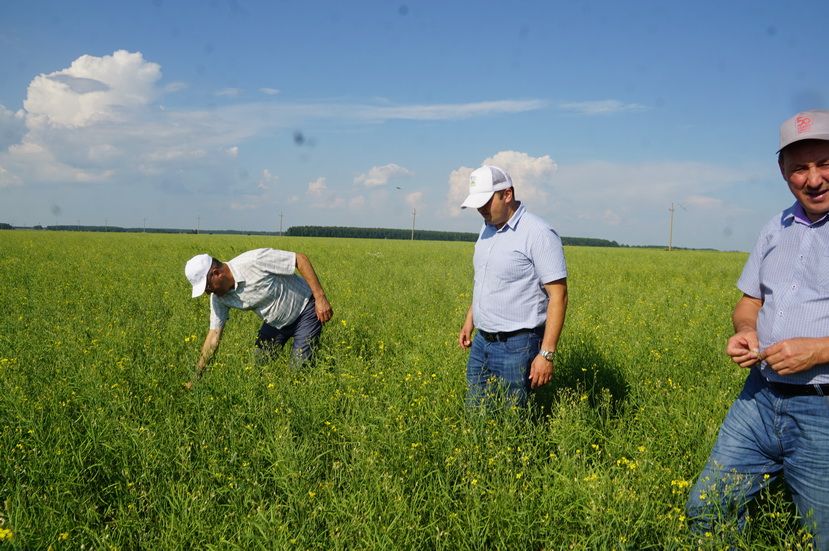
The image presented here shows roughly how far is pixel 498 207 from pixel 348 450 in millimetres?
1872

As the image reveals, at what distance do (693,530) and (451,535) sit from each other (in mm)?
1167

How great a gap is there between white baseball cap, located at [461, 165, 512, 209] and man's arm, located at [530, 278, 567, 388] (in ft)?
2.18

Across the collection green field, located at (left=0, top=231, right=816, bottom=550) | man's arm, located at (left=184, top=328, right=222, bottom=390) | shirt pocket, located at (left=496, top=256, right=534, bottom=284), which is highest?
shirt pocket, located at (left=496, top=256, right=534, bottom=284)

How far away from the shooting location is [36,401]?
4.38 meters

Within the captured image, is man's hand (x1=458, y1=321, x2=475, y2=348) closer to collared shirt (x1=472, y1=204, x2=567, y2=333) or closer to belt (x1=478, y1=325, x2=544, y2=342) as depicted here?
belt (x1=478, y1=325, x2=544, y2=342)

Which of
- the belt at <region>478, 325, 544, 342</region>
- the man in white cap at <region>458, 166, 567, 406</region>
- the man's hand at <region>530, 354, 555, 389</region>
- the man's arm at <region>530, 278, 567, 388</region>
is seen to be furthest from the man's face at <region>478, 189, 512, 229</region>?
the man's hand at <region>530, 354, 555, 389</region>

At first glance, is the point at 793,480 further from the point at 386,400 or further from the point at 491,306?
the point at 386,400

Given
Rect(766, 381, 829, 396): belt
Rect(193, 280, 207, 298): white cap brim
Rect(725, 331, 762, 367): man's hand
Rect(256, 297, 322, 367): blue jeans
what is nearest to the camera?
Rect(766, 381, 829, 396): belt

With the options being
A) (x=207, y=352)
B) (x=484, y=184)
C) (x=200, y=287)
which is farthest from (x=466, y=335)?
(x=207, y=352)

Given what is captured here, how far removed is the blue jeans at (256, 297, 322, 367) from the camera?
5.47 meters

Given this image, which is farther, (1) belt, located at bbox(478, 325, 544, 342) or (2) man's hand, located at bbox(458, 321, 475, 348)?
(2) man's hand, located at bbox(458, 321, 475, 348)

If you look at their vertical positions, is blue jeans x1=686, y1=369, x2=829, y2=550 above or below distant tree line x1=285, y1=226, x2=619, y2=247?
below

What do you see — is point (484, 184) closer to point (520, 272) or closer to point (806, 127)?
point (520, 272)

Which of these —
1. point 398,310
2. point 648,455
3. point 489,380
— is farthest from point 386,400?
point 398,310
